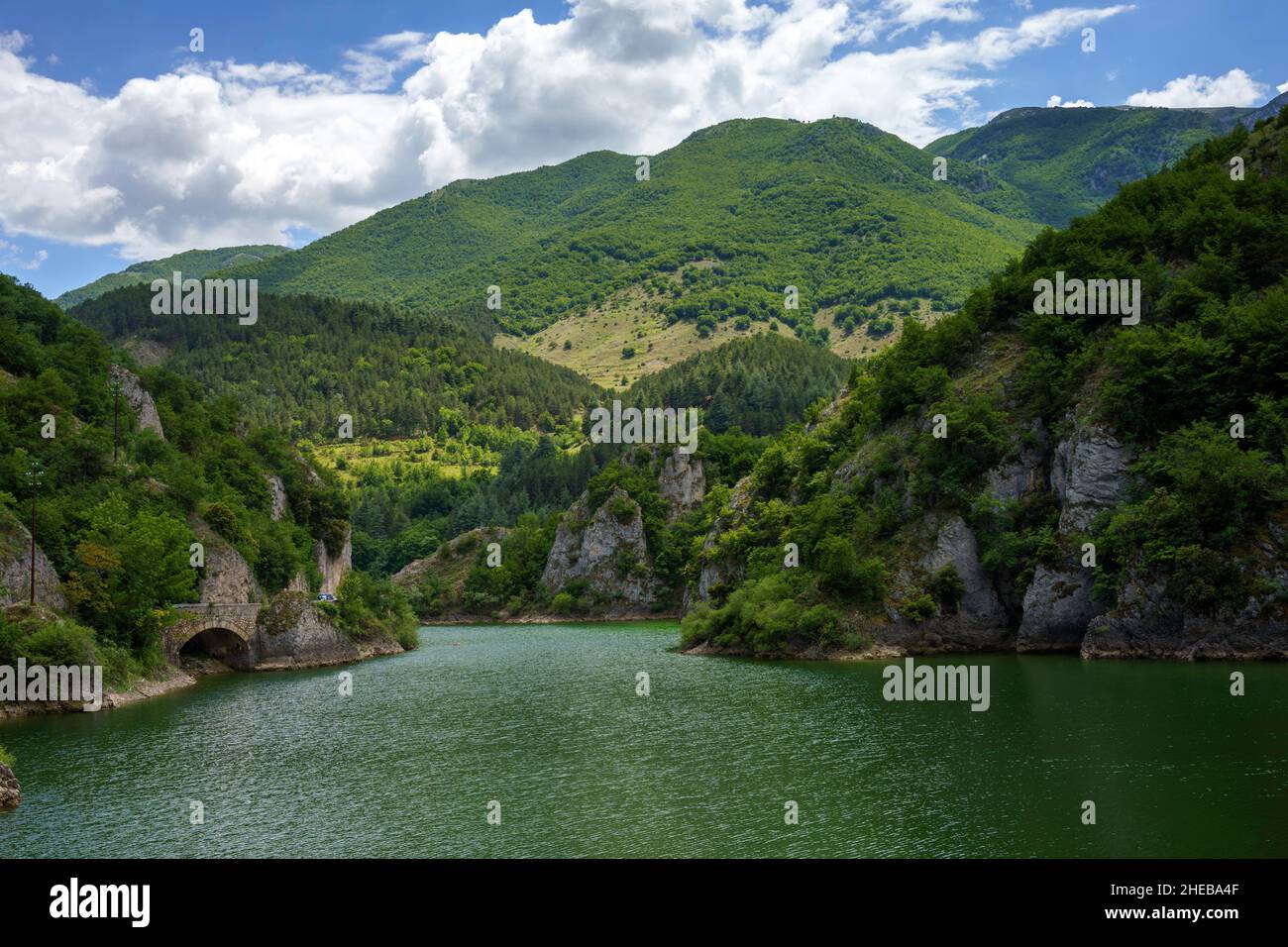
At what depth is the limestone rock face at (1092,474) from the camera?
7256cm

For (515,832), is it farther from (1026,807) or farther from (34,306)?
(34,306)

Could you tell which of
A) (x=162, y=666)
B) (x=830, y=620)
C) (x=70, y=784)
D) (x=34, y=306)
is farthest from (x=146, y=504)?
(x=830, y=620)

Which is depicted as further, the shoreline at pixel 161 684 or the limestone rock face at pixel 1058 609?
the limestone rock face at pixel 1058 609

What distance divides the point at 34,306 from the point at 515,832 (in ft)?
297

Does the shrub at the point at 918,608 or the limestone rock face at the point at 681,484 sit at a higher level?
the limestone rock face at the point at 681,484

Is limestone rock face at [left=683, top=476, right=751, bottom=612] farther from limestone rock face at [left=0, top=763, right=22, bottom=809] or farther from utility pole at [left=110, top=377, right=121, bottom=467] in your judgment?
limestone rock face at [left=0, top=763, right=22, bottom=809]

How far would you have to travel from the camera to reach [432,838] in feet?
104

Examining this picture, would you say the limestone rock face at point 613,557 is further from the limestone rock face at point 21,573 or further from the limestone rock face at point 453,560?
the limestone rock face at point 21,573

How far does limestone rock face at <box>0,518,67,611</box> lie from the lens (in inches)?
2247

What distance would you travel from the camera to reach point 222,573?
81875 millimetres

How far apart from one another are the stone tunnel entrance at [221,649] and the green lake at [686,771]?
15.7 meters

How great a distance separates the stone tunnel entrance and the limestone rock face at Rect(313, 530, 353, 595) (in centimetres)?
2343

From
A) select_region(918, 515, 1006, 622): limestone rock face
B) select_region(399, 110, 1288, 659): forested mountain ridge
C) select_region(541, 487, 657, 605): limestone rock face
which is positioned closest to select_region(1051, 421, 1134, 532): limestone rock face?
select_region(399, 110, 1288, 659): forested mountain ridge

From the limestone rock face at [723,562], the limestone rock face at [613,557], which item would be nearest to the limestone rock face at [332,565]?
the limestone rock face at [723,562]
